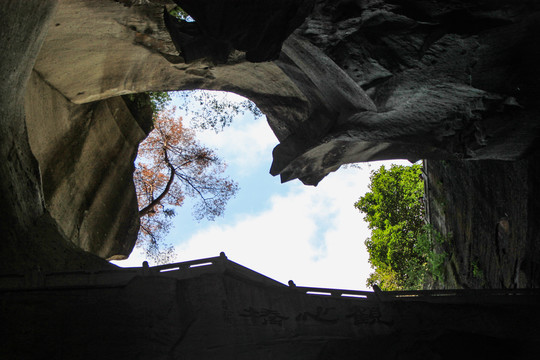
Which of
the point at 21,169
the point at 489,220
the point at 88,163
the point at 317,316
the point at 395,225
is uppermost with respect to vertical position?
the point at 88,163

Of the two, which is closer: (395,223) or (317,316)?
(317,316)

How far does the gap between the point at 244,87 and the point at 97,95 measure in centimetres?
413

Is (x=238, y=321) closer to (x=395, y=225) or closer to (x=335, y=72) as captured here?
(x=335, y=72)

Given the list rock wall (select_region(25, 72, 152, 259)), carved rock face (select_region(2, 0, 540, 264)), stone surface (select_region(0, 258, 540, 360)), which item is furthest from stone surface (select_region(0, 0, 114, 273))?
rock wall (select_region(25, 72, 152, 259))

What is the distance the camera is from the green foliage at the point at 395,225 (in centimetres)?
2132

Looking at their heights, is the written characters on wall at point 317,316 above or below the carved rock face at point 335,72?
below

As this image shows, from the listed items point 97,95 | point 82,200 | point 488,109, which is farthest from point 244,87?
point 488,109

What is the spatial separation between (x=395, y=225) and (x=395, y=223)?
38 centimetres

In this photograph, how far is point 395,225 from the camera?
23531mm

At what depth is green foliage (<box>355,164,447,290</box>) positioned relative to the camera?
2132 cm

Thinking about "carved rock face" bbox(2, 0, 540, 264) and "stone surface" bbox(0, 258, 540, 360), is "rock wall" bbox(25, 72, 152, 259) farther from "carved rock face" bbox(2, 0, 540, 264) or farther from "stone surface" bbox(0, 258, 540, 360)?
"stone surface" bbox(0, 258, 540, 360)

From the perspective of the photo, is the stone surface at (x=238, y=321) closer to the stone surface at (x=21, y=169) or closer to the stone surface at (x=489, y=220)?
the stone surface at (x=21, y=169)

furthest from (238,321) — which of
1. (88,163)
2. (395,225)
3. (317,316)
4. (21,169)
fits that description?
(395,225)

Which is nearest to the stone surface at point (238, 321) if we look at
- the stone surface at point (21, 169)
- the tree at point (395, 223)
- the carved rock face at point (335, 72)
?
the stone surface at point (21, 169)
